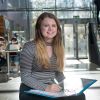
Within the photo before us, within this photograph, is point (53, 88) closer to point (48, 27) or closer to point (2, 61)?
point (48, 27)

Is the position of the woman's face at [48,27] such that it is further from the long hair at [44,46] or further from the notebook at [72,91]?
the notebook at [72,91]

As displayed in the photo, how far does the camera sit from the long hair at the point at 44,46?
2.35 metres

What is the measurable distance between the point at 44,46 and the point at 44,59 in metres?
0.10

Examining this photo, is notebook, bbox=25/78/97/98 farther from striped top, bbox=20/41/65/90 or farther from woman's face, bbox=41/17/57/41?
woman's face, bbox=41/17/57/41

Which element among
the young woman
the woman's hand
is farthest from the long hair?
the woman's hand

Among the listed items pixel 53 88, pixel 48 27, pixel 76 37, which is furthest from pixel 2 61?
pixel 76 37

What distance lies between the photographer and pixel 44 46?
2391 millimetres

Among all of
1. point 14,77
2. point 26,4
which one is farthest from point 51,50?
point 26,4

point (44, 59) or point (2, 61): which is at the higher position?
point (44, 59)

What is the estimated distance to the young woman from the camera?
2.29 meters

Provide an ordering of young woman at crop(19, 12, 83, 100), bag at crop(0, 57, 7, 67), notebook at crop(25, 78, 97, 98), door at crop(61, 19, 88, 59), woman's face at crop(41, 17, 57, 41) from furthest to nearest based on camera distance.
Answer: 1. door at crop(61, 19, 88, 59)
2. bag at crop(0, 57, 7, 67)
3. woman's face at crop(41, 17, 57, 41)
4. young woman at crop(19, 12, 83, 100)
5. notebook at crop(25, 78, 97, 98)

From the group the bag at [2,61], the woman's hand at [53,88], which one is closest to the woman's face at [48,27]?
the woman's hand at [53,88]

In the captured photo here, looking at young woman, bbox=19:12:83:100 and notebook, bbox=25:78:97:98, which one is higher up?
young woman, bbox=19:12:83:100

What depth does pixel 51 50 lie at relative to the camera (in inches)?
96.3
